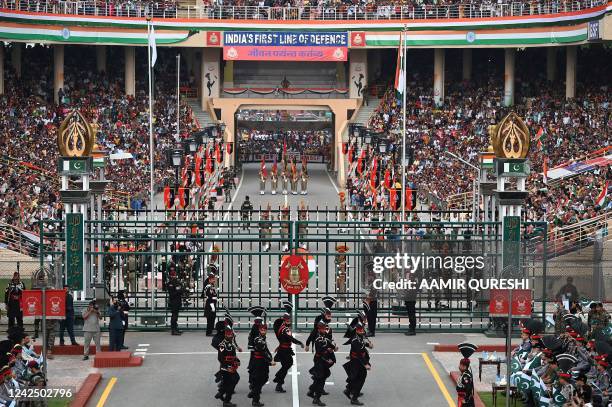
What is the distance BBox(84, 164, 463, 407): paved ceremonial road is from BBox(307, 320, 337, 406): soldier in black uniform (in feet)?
1.01

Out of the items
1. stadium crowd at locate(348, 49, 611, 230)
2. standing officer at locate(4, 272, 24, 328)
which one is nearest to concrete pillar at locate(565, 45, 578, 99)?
stadium crowd at locate(348, 49, 611, 230)

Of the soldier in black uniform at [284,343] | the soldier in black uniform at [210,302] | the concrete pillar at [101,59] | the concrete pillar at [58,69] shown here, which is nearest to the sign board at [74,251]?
the soldier in black uniform at [210,302]

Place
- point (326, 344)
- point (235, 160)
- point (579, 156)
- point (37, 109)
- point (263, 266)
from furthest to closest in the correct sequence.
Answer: point (235, 160) < point (37, 109) < point (579, 156) < point (263, 266) < point (326, 344)

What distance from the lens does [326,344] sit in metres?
25.4

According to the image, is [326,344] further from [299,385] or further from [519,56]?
[519,56]

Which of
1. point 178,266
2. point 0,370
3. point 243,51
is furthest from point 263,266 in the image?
point 243,51

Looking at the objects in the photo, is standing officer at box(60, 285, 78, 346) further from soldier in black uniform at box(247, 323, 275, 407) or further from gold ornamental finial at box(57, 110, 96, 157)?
soldier in black uniform at box(247, 323, 275, 407)

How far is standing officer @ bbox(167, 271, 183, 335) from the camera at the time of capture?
30938mm

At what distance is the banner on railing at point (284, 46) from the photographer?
74688mm

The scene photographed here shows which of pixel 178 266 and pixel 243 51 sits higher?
pixel 243 51

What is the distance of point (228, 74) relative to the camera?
7900cm

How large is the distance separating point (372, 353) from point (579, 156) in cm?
3149

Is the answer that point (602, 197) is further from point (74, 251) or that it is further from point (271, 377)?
point (271, 377)

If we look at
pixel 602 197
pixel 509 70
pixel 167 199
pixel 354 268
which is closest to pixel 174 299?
pixel 354 268
